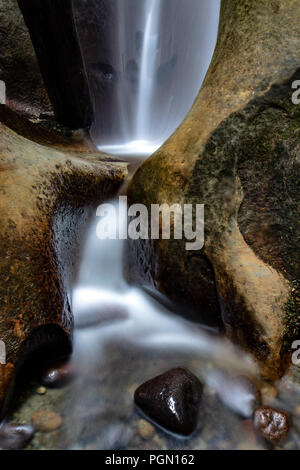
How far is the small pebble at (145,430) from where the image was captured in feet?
5.63

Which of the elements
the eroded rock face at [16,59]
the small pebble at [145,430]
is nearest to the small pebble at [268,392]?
the small pebble at [145,430]

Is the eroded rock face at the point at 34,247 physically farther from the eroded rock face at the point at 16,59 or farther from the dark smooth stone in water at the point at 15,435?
the eroded rock face at the point at 16,59

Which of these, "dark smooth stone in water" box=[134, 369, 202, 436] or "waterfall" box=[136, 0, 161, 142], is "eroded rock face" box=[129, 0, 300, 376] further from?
"waterfall" box=[136, 0, 161, 142]

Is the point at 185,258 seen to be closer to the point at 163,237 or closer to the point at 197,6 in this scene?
the point at 163,237

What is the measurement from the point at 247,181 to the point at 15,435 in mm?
2200

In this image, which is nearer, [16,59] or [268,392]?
[268,392]

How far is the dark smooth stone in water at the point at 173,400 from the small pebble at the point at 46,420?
48 cm

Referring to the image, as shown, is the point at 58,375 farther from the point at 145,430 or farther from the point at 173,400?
the point at 173,400

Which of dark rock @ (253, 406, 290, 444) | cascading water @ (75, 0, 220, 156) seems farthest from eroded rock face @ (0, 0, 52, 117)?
dark rock @ (253, 406, 290, 444)

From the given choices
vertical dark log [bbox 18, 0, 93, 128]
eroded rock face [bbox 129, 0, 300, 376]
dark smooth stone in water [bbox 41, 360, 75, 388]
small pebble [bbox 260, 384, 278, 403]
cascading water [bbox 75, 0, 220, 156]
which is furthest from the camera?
cascading water [bbox 75, 0, 220, 156]

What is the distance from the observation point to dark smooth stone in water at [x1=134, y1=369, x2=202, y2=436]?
5.65 feet

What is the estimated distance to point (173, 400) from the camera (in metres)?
1.77

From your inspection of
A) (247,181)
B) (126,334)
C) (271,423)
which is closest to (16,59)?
(247,181)

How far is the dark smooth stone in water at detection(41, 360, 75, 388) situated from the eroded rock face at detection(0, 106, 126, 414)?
0.12 metres
